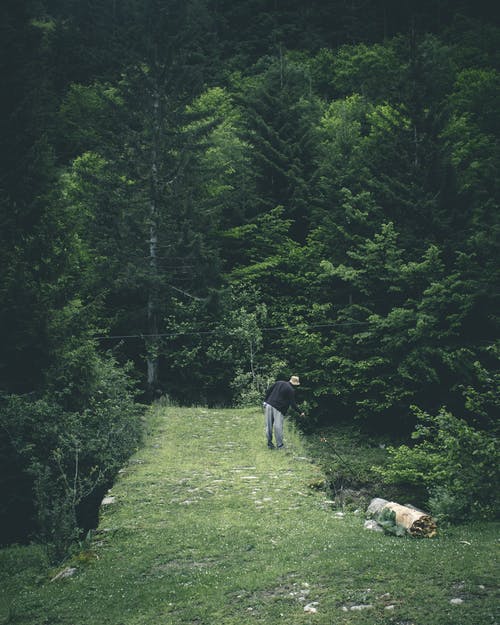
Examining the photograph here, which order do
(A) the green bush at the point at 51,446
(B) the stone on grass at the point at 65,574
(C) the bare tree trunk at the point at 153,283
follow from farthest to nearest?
(C) the bare tree trunk at the point at 153,283 < (A) the green bush at the point at 51,446 < (B) the stone on grass at the point at 65,574

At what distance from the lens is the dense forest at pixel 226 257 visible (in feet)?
42.5

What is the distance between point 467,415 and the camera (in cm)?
1741

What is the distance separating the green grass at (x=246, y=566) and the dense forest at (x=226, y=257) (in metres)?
1.23

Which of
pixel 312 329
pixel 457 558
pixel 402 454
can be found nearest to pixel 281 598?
pixel 457 558

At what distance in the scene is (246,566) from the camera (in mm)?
7055

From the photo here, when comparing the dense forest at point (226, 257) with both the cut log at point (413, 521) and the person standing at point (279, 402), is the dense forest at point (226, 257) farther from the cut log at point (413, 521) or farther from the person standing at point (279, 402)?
the person standing at point (279, 402)

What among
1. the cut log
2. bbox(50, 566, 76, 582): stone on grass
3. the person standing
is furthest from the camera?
the person standing

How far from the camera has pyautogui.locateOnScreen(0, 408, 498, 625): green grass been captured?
570 cm

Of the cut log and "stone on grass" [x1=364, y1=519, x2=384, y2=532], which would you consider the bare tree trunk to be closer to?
"stone on grass" [x1=364, y1=519, x2=384, y2=532]

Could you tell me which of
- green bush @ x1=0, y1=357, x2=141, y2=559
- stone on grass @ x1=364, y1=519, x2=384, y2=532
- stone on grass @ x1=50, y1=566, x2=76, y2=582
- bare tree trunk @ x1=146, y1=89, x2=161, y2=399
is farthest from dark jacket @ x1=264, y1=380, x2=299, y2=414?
bare tree trunk @ x1=146, y1=89, x2=161, y2=399

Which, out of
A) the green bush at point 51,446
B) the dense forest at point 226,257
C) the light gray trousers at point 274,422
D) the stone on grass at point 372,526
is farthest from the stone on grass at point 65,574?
the light gray trousers at point 274,422

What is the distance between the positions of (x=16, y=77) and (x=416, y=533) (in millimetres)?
17677

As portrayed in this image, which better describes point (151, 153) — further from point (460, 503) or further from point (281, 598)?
point (281, 598)

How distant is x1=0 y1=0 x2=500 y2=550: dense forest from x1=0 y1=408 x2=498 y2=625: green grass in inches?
48.6
